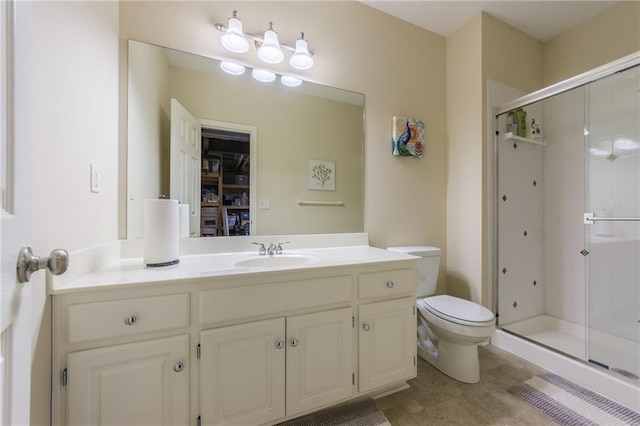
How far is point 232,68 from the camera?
1.60 meters

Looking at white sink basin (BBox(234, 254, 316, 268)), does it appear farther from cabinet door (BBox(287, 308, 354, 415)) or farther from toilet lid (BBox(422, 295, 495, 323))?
toilet lid (BBox(422, 295, 495, 323))

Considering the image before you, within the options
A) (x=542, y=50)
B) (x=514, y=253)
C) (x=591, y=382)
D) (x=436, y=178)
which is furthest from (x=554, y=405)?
(x=542, y=50)

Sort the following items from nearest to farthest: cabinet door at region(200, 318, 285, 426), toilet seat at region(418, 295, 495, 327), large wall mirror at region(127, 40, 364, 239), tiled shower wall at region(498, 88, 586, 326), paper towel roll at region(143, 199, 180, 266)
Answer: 1. cabinet door at region(200, 318, 285, 426)
2. paper towel roll at region(143, 199, 180, 266)
3. large wall mirror at region(127, 40, 364, 239)
4. toilet seat at region(418, 295, 495, 327)
5. tiled shower wall at region(498, 88, 586, 326)

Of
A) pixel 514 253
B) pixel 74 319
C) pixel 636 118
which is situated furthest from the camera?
pixel 514 253

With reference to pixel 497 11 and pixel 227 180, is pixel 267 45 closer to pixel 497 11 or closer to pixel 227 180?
pixel 227 180

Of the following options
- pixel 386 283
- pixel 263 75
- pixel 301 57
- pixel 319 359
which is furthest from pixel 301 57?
pixel 319 359

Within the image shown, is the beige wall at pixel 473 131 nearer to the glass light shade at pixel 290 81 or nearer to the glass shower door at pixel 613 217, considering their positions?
the glass shower door at pixel 613 217

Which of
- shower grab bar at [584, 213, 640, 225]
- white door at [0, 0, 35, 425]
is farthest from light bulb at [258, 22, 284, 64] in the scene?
shower grab bar at [584, 213, 640, 225]

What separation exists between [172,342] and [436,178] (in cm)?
216

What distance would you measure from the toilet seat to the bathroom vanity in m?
0.31

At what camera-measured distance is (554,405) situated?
1406 millimetres

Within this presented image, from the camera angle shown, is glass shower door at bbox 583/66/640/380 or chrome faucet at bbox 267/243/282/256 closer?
chrome faucet at bbox 267/243/282/256

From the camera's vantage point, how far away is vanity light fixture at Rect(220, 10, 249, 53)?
1.51m

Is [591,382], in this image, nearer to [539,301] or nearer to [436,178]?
[539,301]
